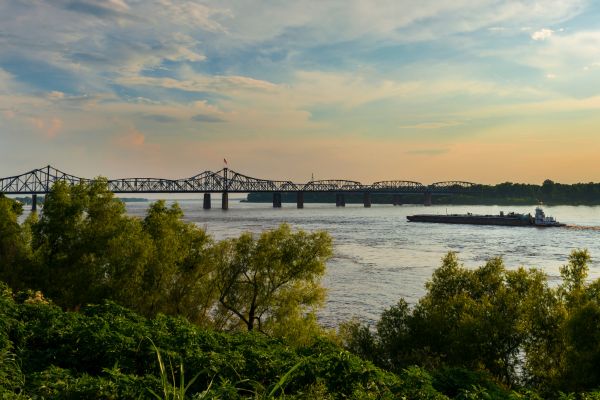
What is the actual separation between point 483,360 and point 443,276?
27.1ft

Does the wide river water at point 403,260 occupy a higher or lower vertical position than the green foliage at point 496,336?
lower

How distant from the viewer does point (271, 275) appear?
37469mm

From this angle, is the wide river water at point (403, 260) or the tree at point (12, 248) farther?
the wide river water at point (403, 260)

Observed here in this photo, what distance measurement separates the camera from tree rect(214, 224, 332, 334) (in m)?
37.0

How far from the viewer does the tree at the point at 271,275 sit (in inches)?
1457

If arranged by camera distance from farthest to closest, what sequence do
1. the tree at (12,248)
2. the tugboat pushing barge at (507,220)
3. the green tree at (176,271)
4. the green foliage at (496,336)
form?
the tugboat pushing barge at (507,220) → the tree at (12,248) → the green tree at (176,271) → the green foliage at (496,336)

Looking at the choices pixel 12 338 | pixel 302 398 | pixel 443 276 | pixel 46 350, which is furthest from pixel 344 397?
pixel 443 276

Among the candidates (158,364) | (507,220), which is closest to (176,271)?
(158,364)

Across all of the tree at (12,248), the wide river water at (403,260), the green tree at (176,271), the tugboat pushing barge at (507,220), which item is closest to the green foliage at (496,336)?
the wide river water at (403,260)

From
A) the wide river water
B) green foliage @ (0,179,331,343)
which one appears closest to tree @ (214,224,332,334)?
green foliage @ (0,179,331,343)

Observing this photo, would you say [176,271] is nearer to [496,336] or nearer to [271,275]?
[271,275]

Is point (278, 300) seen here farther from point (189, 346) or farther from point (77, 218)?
point (189, 346)

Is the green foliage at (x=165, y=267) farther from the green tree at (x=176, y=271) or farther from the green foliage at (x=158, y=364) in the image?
the green foliage at (x=158, y=364)

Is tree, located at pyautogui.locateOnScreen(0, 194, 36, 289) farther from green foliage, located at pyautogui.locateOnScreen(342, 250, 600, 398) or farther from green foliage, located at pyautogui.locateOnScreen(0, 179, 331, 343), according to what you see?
green foliage, located at pyautogui.locateOnScreen(342, 250, 600, 398)
